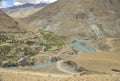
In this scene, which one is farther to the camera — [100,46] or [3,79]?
[100,46]

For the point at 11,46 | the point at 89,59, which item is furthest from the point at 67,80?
the point at 11,46

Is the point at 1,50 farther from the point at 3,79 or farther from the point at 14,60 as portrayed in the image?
the point at 3,79

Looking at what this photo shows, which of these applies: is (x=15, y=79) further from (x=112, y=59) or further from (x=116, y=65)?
(x=112, y=59)

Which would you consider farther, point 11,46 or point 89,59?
point 11,46

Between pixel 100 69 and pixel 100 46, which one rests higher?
pixel 100 69

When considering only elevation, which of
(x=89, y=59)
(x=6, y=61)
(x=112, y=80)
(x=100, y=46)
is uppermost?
(x=112, y=80)

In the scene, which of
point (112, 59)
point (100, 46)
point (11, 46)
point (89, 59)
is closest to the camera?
point (89, 59)

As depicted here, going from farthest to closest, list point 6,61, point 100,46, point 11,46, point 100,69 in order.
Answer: point 100,46
point 11,46
point 6,61
point 100,69

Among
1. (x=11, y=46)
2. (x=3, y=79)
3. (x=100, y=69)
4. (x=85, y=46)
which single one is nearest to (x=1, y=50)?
(x=11, y=46)

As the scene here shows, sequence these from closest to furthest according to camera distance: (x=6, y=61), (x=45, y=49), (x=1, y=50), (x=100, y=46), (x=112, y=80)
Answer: (x=112, y=80)
(x=6, y=61)
(x=1, y=50)
(x=45, y=49)
(x=100, y=46)
